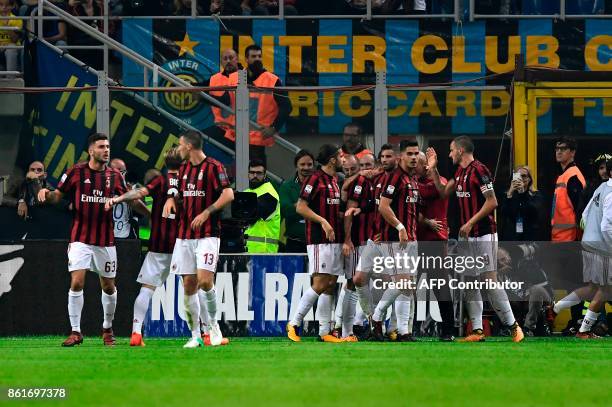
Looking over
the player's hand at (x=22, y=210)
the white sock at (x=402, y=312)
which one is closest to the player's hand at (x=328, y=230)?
the white sock at (x=402, y=312)

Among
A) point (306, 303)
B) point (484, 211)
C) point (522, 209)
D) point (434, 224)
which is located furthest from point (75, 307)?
point (522, 209)

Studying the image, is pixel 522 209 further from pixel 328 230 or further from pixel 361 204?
pixel 328 230

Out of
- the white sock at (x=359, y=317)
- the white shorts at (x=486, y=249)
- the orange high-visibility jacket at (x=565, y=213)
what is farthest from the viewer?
the orange high-visibility jacket at (x=565, y=213)

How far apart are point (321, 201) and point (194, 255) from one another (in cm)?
198

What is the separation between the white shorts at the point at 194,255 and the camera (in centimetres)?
1515

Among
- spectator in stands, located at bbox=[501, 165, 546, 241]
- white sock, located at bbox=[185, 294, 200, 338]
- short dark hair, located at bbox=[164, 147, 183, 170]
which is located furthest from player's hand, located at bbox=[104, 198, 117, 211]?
spectator in stands, located at bbox=[501, 165, 546, 241]

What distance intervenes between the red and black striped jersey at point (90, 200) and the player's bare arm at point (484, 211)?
3685 mm

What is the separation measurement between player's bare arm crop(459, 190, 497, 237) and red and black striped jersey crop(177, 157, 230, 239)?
8.79 ft

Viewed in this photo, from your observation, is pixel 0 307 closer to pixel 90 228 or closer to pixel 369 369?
pixel 90 228

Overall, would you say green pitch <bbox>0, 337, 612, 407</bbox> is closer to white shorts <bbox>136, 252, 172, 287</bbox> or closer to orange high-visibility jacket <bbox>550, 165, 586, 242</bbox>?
white shorts <bbox>136, 252, 172, 287</bbox>

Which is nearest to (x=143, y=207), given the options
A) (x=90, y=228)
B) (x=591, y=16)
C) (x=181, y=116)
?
(x=90, y=228)

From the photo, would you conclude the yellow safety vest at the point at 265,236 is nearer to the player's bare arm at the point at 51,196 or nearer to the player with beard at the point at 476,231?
the player with beard at the point at 476,231

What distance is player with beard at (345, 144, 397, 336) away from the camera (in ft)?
54.3

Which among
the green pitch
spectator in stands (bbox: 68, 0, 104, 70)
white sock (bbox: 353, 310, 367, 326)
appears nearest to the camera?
the green pitch
